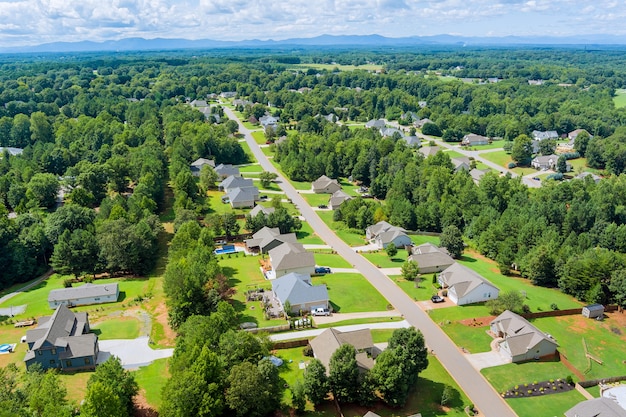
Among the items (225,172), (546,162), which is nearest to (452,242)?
(225,172)

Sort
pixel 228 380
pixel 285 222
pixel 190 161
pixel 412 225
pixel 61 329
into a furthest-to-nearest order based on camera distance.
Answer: pixel 190 161, pixel 412 225, pixel 285 222, pixel 61 329, pixel 228 380

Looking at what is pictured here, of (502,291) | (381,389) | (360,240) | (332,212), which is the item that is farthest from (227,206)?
(381,389)

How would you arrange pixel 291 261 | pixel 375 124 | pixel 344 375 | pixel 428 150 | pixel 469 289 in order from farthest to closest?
pixel 375 124 < pixel 428 150 < pixel 291 261 < pixel 469 289 < pixel 344 375

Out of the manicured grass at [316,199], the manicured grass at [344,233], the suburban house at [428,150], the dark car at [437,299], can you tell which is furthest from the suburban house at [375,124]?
the dark car at [437,299]

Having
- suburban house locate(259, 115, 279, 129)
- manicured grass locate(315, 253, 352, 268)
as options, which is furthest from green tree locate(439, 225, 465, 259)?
suburban house locate(259, 115, 279, 129)

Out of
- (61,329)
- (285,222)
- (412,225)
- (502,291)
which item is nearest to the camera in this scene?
(61,329)

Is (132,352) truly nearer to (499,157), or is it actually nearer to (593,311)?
(593,311)

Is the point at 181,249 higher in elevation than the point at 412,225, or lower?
higher

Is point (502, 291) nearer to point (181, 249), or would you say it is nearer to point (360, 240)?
point (360, 240)
